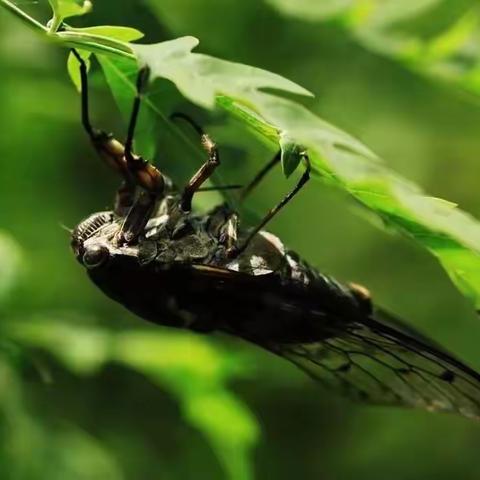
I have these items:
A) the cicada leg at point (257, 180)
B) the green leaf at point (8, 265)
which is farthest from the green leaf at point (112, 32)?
the green leaf at point (8, 265)

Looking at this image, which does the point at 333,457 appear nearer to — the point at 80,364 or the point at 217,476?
the point at 217,476

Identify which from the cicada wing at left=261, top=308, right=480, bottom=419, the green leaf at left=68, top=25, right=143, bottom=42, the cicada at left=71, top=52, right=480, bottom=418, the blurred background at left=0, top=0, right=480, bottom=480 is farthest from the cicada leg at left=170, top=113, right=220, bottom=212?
the green leaf at left=68, top=25, right=143, bottom=42

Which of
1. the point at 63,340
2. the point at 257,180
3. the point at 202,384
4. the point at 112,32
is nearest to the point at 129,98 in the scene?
the point at 257,180

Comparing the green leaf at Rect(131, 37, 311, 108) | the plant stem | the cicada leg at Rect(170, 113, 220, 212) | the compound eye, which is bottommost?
the compound eye

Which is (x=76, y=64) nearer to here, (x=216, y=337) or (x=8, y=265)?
(x=8, y=265)


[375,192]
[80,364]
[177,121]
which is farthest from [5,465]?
[375,192]

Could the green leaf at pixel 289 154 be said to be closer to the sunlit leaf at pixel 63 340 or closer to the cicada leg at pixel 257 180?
the cicada leg at pixel 257 180

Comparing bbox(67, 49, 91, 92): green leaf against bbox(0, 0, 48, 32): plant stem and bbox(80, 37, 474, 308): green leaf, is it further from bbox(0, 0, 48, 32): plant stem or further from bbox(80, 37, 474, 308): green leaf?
bbox(80, 37, 474, 308): green leaf
